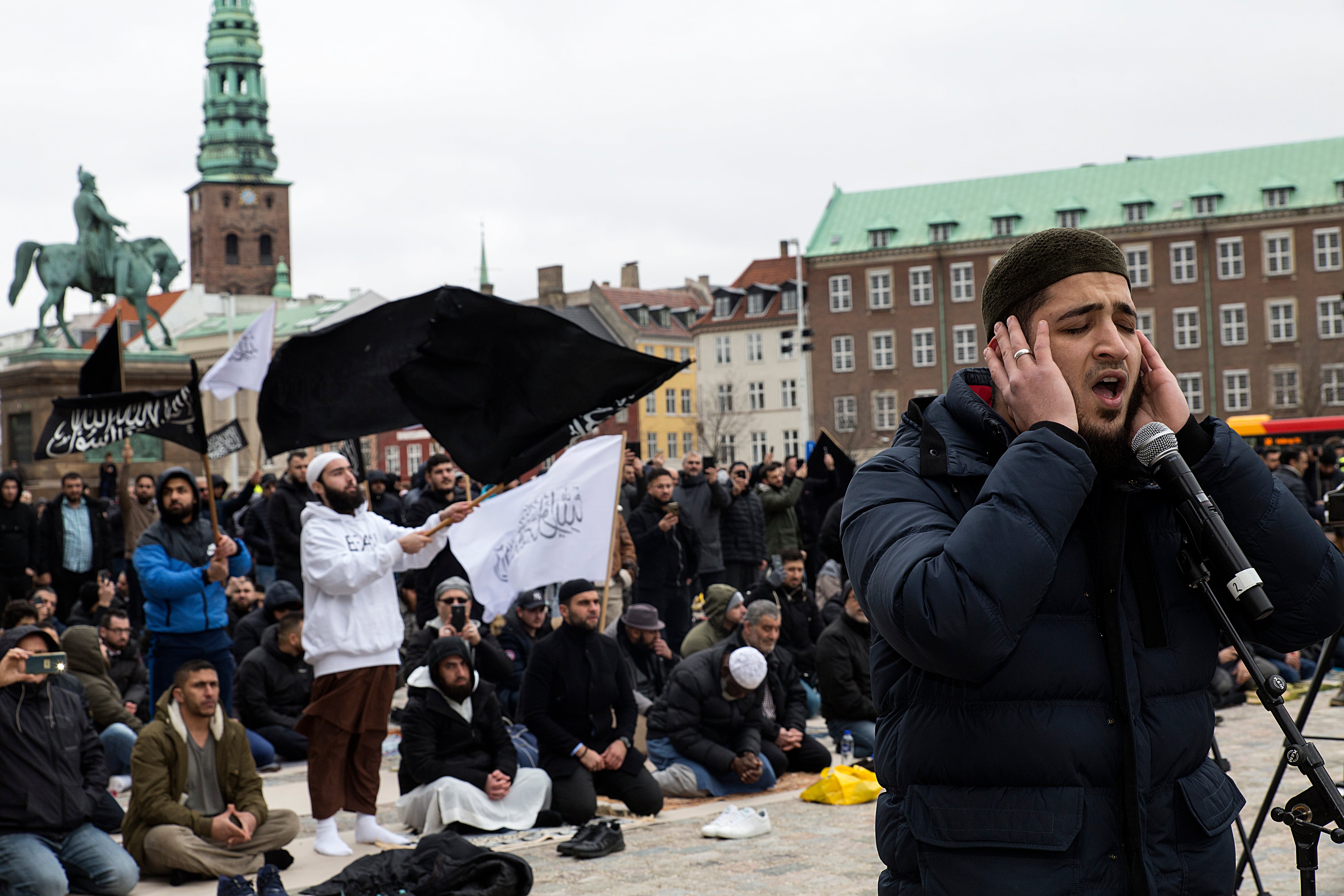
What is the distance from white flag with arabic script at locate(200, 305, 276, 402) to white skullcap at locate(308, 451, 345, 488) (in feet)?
14.6

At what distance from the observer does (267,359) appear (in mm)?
13867

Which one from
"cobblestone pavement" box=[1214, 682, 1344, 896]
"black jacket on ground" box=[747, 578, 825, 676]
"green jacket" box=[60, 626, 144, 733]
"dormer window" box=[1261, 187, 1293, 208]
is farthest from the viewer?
"dormer window" box=[1261, 187, 1293, 208]

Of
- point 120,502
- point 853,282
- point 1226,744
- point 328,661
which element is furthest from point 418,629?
point 853,282

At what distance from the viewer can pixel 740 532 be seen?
17047 mm

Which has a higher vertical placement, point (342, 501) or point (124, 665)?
point (342, 501)

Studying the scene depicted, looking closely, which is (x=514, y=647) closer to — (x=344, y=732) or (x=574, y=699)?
(x=574, y=699)

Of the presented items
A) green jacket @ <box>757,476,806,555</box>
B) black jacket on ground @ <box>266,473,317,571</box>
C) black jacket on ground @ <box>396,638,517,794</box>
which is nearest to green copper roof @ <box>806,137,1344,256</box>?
green jacket @ <box>757,476,806,555</box>

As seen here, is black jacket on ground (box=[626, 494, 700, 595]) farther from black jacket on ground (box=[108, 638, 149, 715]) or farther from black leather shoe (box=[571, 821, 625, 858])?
black leather shoe (box=[571, 821, 625, 858])

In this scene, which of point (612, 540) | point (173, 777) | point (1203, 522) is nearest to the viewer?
point (1203, 522)

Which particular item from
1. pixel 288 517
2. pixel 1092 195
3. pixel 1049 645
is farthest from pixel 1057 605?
pixel 1092 195

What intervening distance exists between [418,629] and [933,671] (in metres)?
10.9

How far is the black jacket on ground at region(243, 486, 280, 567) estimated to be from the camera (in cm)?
→ 1598

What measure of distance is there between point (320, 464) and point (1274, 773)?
5.74 m

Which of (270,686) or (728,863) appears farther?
(270,686)
